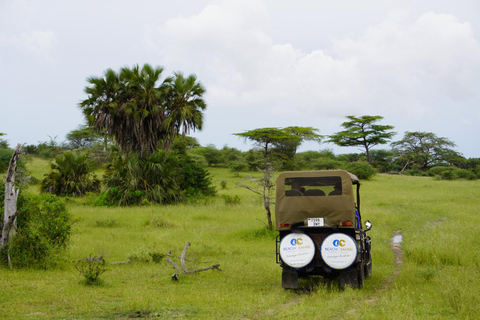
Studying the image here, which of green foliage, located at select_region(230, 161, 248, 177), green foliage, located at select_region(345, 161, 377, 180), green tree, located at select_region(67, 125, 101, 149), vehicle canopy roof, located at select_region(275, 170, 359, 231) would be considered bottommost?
vehicle canopy roof, located at select_region(275, 170, 359, 231)

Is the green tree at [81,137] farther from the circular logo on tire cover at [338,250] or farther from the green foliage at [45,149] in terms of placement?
the circular logo on tire cover at [338,250]

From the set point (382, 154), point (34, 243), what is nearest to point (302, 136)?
point (382, 154)

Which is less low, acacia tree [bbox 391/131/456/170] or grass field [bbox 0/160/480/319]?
acacia tree [bbox 391/131/456/170]

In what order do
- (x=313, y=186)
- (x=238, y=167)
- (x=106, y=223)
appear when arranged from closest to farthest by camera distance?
(x=313, y=186), (x=106, y=223), (x=238, y=167)

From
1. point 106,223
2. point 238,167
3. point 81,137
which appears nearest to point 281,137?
point 238,167

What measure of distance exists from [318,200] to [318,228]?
0.49 meters

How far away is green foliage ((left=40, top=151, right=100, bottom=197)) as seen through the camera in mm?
26953

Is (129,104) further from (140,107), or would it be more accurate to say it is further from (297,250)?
(297,250)

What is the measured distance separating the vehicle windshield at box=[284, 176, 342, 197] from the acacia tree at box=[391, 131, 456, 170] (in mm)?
60997

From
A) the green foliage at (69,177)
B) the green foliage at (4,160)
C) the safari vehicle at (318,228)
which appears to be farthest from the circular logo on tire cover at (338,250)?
the green foliage at (4,160)

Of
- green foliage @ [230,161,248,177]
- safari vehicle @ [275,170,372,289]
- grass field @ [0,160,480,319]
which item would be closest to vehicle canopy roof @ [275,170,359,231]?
safari vehicle @ [275,170,372,289]

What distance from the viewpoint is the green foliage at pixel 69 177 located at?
27.0 metres

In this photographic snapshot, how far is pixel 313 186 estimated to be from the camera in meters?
8.42

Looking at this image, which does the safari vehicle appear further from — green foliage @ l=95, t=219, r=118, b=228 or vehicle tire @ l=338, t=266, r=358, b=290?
green foliage @ l=95, t=219, r=118, b=228
